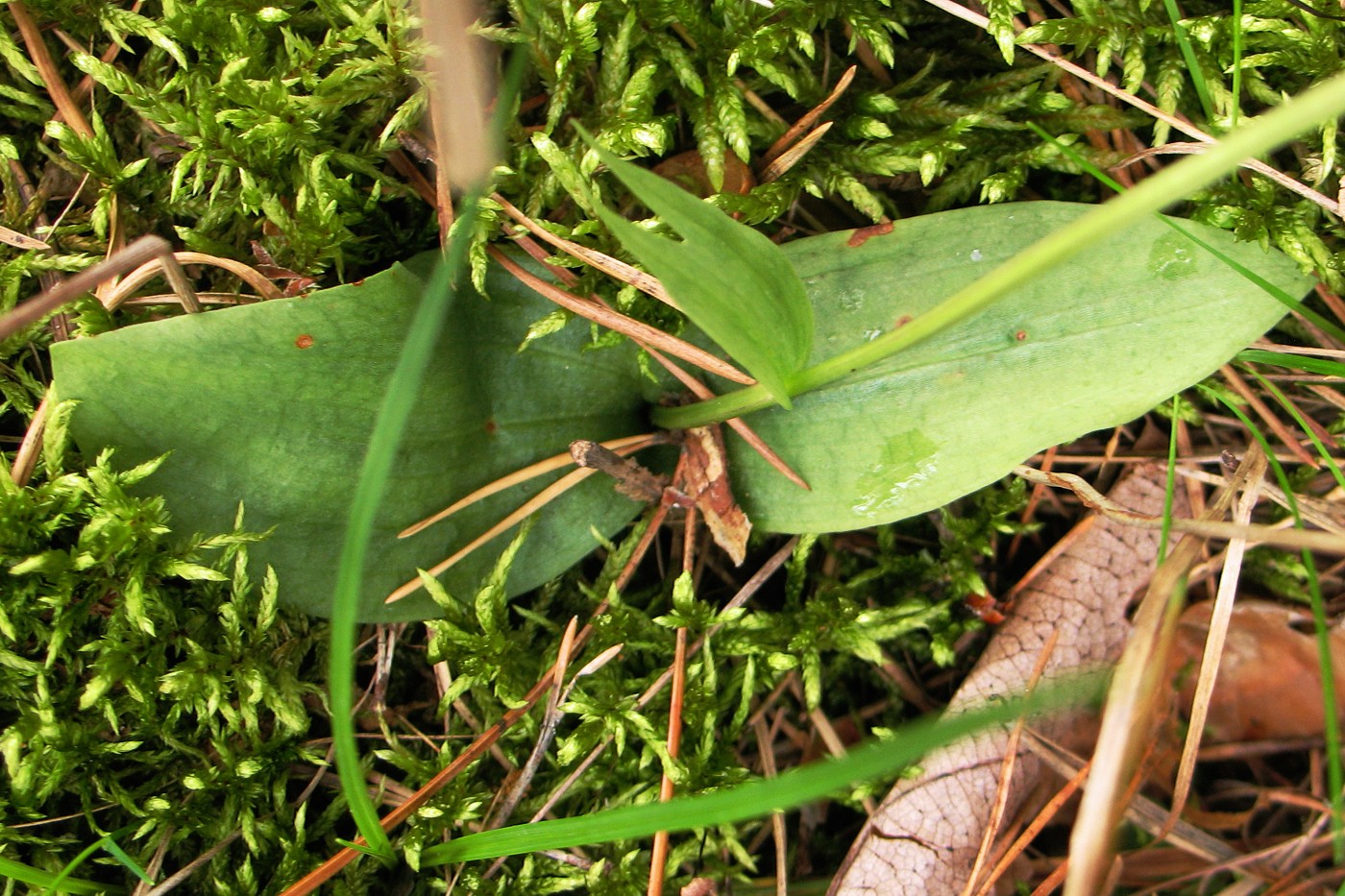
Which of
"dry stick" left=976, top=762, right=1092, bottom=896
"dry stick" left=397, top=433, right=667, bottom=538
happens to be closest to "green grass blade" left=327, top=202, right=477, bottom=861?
"dry stick" left=397, top=433, right=667, bottom=538

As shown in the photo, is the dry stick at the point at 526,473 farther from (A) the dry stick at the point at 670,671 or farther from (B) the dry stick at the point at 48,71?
(B) the dry stick at the point at 48,71

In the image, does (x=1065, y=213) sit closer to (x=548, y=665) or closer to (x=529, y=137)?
(x=529, y=137)

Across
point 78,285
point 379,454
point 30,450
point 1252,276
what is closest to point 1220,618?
point 1252,276

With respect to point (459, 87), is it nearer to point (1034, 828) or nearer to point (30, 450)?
point (30, 450)

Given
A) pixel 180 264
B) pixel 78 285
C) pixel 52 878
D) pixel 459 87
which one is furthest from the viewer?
pixel 180 264

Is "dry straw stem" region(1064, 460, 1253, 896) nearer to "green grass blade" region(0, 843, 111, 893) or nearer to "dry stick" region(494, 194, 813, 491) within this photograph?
"dry stick" region(494, 194, 813, 491)

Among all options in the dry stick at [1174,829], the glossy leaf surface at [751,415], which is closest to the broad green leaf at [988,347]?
the glossy leaf surface at [751,415]

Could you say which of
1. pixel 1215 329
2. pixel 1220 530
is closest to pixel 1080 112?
pixel 1215 329
